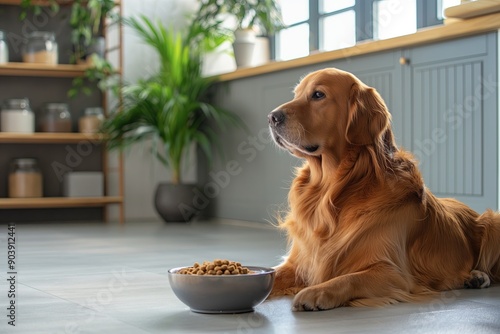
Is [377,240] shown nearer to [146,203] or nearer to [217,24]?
[217,24]

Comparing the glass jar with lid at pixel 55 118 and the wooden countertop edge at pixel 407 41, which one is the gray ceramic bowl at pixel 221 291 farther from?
the glass jar with lid at pixel 55 118

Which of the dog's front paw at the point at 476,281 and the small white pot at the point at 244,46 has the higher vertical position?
the small white pot at the point at 244,46

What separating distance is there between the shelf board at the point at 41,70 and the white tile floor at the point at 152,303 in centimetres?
198

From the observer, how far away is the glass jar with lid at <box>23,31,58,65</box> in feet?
19.4

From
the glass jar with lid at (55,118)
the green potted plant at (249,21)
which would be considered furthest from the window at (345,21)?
the glass jar with lid at (55,118)

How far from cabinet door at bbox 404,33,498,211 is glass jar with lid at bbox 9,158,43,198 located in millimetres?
2861

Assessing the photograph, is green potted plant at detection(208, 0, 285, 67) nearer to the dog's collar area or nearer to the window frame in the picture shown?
the window frame

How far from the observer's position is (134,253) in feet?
12.5

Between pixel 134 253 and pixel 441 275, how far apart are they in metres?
1.70

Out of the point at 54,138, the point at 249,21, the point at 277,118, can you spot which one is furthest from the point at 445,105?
the point at 54,138

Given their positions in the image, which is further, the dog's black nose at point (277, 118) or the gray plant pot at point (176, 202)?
the gray plant pot at point (176, 202)

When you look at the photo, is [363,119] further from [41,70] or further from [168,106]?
[41,70]

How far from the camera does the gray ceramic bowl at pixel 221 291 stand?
2.07 meters

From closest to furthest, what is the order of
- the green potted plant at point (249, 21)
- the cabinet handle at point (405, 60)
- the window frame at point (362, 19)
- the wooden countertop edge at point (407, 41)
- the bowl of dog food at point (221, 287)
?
1. the bowl of dog food at point (221, 287)
2. the wooden countertop edge at point (407, 41)
3. the cabinet handle at point (405, 60)
4. the window frame at point (362, 19)
5. the green potted plant at point (249, 21)
